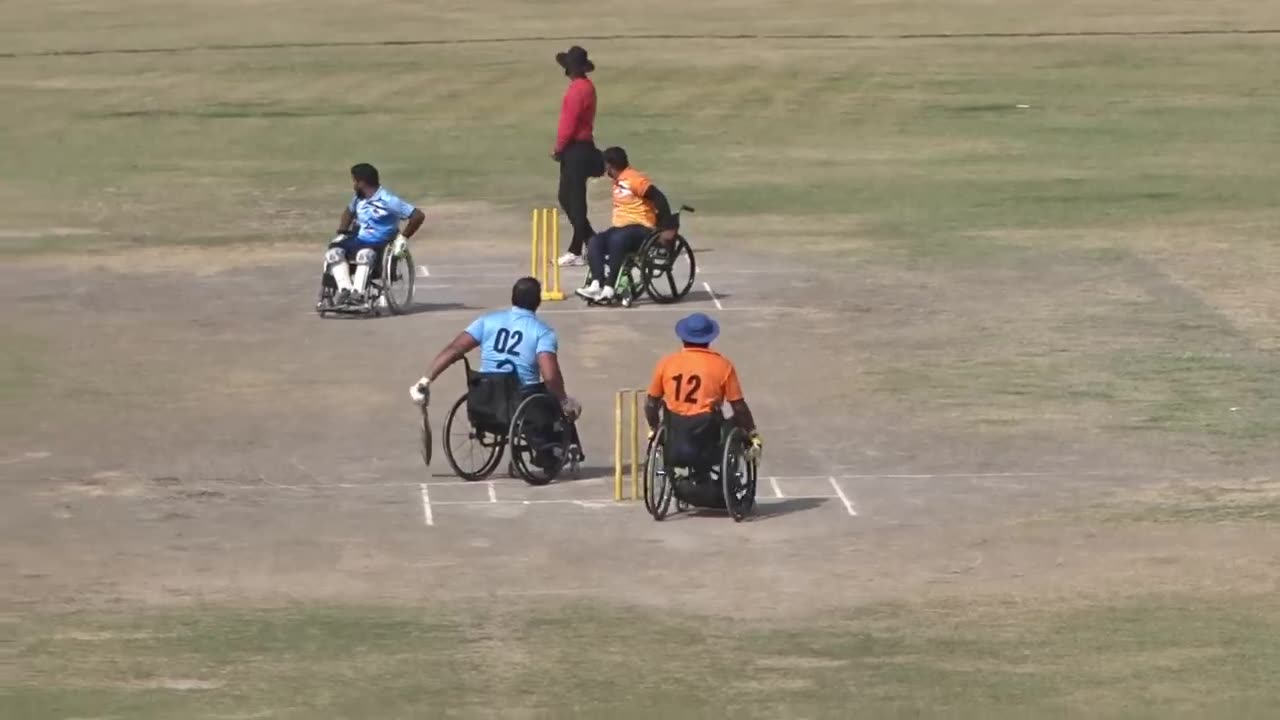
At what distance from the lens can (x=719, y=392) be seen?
1700cm

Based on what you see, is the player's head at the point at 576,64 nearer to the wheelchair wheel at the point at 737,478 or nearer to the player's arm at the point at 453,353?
the player's arm at the point at 453,353

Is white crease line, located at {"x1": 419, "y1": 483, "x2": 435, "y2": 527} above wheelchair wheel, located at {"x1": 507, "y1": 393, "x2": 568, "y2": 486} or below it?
below

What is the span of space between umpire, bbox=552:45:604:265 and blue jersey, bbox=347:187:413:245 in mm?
3102

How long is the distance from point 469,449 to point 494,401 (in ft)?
4.42

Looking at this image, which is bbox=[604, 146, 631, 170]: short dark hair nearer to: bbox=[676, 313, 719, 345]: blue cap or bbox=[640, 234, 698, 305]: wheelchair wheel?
bbox=[640, 234, 698, 305]: wheelchair wheel

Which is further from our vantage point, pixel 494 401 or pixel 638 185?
pixel 638 185

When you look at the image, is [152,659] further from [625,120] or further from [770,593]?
[625,120]

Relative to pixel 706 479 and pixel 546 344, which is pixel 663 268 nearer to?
pixel 546 344

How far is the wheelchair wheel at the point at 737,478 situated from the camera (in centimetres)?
1683

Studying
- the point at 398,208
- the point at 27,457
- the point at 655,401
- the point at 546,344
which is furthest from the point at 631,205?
the point at 655,401

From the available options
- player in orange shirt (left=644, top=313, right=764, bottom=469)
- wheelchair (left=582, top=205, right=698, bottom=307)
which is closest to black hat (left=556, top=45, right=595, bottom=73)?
wheelchair (left=582, top=205, right=698, bottom=307)

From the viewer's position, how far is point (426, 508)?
17.6m

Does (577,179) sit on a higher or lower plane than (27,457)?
higher

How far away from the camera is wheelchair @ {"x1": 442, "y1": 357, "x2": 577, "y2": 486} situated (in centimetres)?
1794
